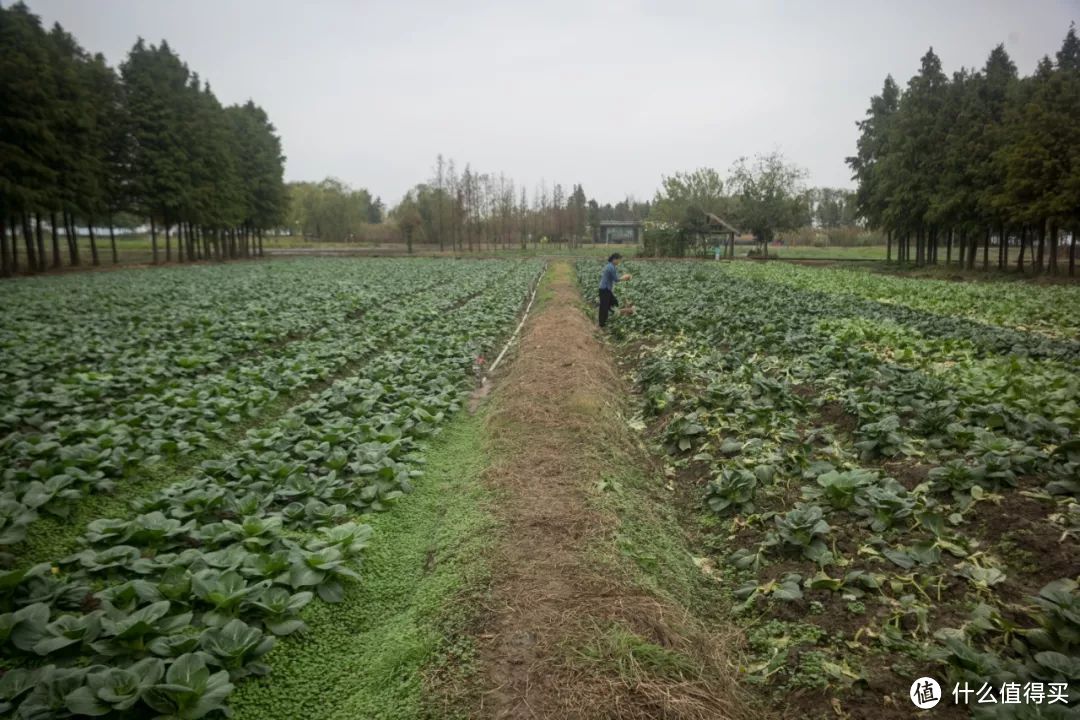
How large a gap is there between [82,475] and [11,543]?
1119mm

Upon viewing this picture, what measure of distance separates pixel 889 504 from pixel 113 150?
156 feet

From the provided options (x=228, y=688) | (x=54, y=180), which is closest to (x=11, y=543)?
(x=228, y=688)

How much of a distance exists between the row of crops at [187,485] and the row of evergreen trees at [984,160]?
3067cm

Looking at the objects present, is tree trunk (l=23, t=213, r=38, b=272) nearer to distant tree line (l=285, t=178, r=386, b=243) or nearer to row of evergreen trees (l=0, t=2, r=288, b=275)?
row of evergreen trees (l=0, t=2, r=288, b=275)

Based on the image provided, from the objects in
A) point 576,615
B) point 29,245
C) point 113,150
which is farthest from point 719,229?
point 576,615

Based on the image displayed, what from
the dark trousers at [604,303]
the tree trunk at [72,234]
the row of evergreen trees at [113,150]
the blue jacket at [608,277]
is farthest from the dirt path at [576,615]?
the tree trunk at [72,234]

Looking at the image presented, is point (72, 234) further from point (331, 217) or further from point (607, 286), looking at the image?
point (331, 217)

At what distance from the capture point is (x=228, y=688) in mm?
2791

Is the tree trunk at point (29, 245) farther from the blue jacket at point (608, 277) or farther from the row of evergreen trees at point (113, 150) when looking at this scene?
the blue jacket at point (608, 277)

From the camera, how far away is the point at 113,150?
121ft

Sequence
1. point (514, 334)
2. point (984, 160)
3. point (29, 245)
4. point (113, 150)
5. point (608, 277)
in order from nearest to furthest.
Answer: point (608, 277), point (514, 334), point (29, 245), point (984, 160), point (113, 150)

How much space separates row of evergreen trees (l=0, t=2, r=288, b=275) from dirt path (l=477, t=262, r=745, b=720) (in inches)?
1356

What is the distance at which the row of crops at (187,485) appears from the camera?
119 inches

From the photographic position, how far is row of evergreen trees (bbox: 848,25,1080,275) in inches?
1075
